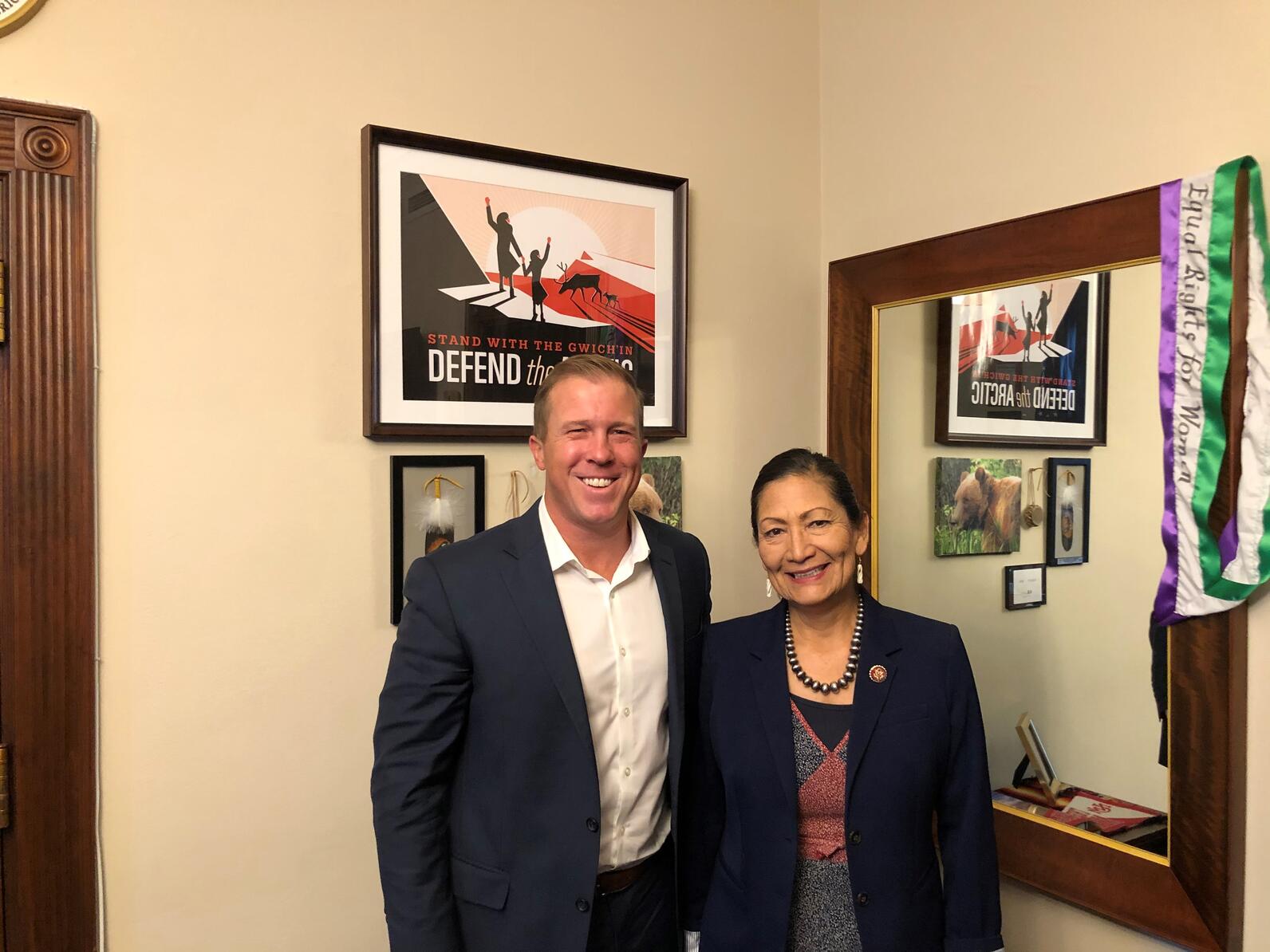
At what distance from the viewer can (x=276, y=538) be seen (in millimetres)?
2004

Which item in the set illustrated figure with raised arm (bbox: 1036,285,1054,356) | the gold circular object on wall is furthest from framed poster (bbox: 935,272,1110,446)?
the gold circular object on wall

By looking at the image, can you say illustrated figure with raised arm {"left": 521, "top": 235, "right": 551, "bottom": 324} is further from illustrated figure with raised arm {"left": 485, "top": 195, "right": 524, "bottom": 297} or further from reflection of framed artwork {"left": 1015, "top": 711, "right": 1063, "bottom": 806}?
reflection of framed artwork {"left": 1015, "top": 711, "right": 1063, "bottom": 806}

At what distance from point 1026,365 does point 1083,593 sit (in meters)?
0.53

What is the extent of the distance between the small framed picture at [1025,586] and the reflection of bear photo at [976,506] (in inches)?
2.0

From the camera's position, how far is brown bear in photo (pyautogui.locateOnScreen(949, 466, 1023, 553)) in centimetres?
224

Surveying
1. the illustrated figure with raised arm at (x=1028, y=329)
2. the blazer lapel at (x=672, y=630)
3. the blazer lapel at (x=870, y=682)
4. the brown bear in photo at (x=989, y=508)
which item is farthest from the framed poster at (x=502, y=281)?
the blazer lapel at (x=870, y=682)

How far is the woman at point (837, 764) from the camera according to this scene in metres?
1.59

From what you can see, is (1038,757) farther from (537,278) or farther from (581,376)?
(537,278)

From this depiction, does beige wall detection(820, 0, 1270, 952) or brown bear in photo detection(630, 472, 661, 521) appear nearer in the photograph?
beige wall detection(820, 0, 1270, 952)

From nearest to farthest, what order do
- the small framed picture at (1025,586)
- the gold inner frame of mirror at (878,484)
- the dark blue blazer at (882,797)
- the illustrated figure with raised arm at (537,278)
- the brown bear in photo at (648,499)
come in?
the dark blue blazer at (882,797), the gold inner frame of mirror at (878,484), the small framed picture at (1025,586), the illustrated figure with raised arm at (537,278), the brown bear in photo at (648,499)

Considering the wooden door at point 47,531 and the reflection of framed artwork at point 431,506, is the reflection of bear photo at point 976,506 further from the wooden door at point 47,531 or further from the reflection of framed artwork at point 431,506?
the wooden door at point 47,531

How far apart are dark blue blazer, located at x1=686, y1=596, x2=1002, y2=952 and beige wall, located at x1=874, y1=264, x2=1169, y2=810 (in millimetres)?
533

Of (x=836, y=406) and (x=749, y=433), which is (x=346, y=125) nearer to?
(x=749, y=433)

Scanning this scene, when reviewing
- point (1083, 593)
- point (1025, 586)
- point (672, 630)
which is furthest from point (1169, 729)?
point (672, 630)
